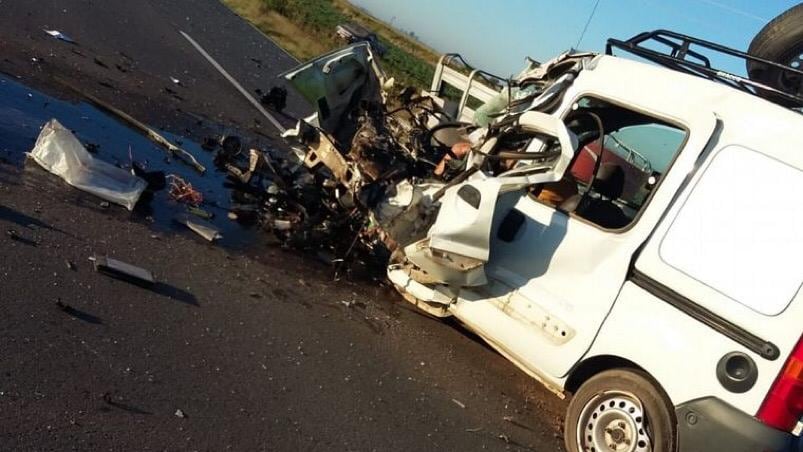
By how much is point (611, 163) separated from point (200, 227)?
315 cm

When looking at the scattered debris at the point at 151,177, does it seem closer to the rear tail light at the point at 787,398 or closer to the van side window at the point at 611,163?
the van side window at the point at 611,163

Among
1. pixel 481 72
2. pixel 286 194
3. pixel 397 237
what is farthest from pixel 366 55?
pixel 397 237

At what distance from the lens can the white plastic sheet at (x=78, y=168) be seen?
5.88 m

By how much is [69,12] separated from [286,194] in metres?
8.99

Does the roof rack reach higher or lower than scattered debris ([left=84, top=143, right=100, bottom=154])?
higher

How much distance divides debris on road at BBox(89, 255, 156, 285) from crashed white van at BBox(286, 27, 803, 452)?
5.94ft

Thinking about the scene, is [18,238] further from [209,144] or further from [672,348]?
[672,348]

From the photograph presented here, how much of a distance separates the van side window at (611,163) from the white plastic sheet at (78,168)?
10.4ft

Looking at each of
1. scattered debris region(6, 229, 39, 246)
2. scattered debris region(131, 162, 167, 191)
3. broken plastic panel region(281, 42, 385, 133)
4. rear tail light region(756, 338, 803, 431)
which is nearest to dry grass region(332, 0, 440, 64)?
broken plastic panel region(281, 42, 385, 133)

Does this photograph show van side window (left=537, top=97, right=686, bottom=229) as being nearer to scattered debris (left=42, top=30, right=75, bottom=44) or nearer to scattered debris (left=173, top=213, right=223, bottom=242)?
scattered debris (left=173, top=213, right=223, bottom=242)

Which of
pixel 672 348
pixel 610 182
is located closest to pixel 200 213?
pixel 610 182

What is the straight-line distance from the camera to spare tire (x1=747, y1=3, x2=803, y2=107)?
5547 millimetres

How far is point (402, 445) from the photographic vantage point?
13.7 feet

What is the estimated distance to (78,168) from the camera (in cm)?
591
